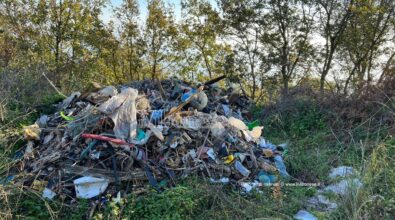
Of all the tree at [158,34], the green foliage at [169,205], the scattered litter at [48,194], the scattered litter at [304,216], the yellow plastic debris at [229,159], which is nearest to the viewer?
the scattered litter at [304,216]

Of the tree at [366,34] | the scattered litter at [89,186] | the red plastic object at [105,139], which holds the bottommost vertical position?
the scattered litter at [89,186]

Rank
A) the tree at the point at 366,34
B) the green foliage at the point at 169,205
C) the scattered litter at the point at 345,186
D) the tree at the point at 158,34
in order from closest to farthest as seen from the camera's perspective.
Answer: the scattered litter at the point at 345,186 → the green foliage at the point at 169,205 → the tree at the point at 366,34 → the tree at the point at 158,34

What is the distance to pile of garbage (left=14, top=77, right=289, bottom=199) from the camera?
4266mm

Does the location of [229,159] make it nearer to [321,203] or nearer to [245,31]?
[321,203]

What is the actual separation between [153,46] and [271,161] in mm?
8420

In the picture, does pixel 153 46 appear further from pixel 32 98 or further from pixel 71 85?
pixel 32 98

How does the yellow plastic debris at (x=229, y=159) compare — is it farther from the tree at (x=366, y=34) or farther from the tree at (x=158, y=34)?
the tree at (x=158, y=34)

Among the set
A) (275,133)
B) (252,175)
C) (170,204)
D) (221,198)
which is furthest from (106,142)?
(275,133)

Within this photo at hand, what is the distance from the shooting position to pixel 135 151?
4543 millimetres

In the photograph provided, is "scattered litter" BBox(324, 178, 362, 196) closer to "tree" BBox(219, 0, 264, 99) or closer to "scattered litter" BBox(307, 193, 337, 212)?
"scattered litter" BBox(307, 193, 337, 212)

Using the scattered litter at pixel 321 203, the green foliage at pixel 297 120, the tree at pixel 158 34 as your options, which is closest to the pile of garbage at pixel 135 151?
the scattered litter at pixel 321 203

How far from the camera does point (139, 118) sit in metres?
5.13

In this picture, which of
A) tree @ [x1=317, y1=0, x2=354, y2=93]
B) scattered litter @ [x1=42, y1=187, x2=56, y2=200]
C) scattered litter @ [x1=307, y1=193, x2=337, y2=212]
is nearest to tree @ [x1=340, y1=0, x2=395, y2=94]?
tree @ [x1=317, y1=0, x2=354, y2=93]

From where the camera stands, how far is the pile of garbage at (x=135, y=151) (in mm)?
4266
